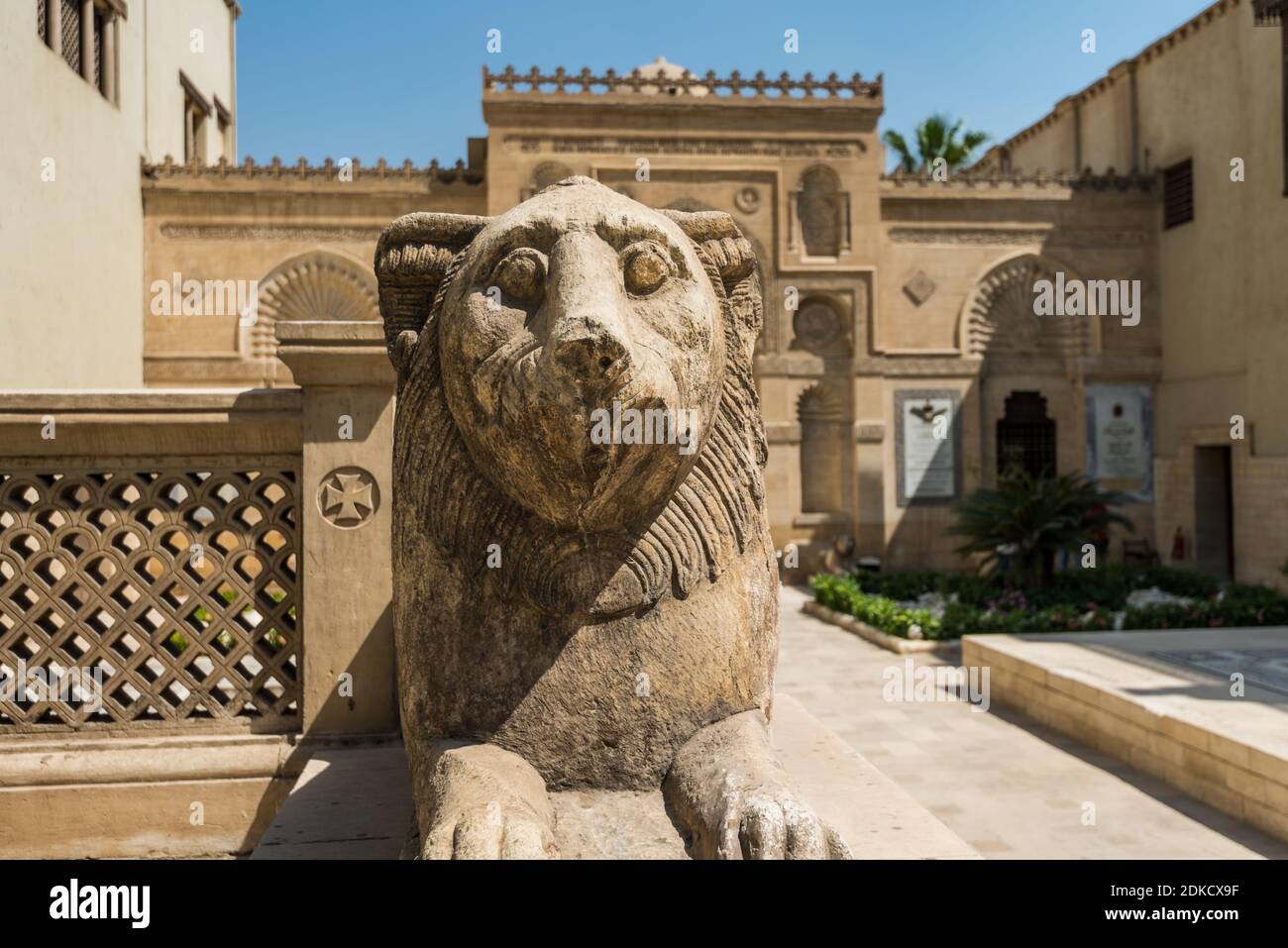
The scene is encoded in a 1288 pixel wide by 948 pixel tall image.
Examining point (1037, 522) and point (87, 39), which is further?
point (87, 39)

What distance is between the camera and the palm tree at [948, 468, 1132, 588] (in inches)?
472

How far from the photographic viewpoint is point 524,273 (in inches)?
84.9

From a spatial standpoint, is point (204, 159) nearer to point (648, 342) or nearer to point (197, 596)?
point (197, 596)

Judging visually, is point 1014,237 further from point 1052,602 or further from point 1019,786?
point 1019,786

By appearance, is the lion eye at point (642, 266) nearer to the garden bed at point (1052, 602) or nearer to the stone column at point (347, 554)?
the stone column at point (347, 554)

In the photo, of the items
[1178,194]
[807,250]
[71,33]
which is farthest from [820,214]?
[71,33]

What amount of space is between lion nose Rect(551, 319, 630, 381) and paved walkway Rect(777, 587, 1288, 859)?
380cm

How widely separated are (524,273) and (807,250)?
612 inches

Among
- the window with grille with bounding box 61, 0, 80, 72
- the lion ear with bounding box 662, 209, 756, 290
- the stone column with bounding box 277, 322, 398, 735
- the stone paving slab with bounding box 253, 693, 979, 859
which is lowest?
the stone paving slab with bounding box 253, 693, 979, 859

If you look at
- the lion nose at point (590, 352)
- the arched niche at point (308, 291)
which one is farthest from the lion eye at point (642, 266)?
the arched niche at point (308, 291)

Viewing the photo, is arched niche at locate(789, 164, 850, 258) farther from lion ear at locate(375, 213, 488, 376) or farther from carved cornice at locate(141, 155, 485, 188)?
lion ear at locate(375, 213, 488, 376)

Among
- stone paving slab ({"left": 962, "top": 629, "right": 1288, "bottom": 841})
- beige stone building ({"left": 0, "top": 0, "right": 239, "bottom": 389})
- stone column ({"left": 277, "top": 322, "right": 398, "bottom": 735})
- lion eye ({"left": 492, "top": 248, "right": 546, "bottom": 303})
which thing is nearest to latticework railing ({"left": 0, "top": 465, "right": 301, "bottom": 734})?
stone column ({"left": 277, "top": 322, "right": 398, "bottom": 735})

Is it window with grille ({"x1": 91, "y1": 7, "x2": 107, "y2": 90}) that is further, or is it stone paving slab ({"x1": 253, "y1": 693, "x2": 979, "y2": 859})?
window with grille ({"x1": 91, "y1": 7, "x2": 107, "y2": 90})
